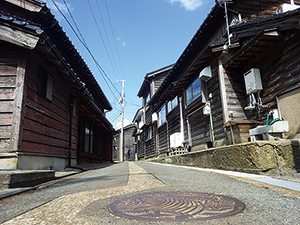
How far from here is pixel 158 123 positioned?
16.6 m

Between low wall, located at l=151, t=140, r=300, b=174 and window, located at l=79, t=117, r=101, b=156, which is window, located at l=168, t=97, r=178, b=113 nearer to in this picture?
window, located at l=79, t=117, r=101, b=156

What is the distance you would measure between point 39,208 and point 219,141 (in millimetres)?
6124

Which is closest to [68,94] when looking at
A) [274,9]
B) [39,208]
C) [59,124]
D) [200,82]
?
[59,124]

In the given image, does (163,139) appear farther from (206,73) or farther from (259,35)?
(259,35)

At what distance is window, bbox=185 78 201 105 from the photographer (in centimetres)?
904

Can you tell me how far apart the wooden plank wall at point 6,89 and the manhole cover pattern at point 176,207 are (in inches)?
147

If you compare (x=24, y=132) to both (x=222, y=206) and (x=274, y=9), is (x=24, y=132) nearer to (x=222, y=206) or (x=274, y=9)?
(x=222, y=206)

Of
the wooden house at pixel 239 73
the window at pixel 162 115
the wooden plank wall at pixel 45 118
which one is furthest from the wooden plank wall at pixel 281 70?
the window at pixel 162 115

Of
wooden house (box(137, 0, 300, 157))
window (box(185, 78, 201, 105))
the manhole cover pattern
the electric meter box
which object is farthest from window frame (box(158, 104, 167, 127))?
the manhole cover pattern

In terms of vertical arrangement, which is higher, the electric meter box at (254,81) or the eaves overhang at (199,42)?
the eaves overhang at (199,42)

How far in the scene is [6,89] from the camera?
4980mm

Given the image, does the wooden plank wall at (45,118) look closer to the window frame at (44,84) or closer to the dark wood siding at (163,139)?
the window frame at (44,84)

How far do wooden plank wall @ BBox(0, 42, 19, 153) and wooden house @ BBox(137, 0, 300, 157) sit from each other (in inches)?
225

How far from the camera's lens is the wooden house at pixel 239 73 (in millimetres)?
5293
